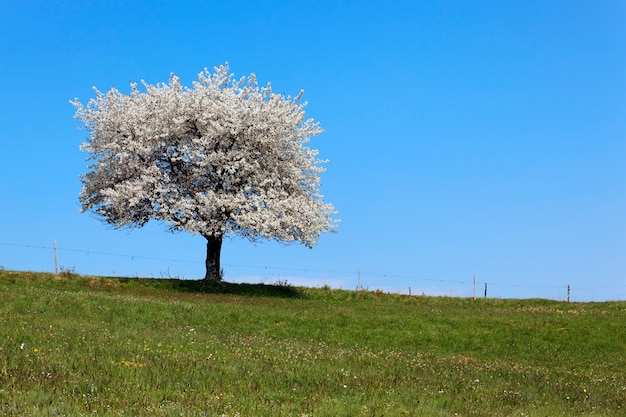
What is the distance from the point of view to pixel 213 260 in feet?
164

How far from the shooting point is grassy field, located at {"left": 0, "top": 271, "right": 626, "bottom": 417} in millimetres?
13016

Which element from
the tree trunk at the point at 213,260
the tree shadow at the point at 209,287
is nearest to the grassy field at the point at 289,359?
the tree shadow at the point at 209,287

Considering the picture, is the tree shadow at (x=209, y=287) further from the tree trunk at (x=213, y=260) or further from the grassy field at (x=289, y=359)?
the grassy field at (x=289, y=359)

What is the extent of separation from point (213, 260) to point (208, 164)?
7490mm

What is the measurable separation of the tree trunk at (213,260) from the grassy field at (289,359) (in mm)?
6206

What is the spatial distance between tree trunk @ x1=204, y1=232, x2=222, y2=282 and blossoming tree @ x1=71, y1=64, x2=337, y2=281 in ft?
0.24

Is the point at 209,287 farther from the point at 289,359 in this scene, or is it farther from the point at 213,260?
the point at 289,359

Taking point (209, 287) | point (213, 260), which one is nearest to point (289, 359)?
point (209, 287)

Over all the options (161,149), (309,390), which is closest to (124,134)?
(161,149)

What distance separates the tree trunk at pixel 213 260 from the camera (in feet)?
163

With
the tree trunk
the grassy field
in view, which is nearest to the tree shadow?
the tree trunk

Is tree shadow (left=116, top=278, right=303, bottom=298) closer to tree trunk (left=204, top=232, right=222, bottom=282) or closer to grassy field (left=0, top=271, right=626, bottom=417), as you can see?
tree trunk (left=204, top=232, right=222, bottom=282)

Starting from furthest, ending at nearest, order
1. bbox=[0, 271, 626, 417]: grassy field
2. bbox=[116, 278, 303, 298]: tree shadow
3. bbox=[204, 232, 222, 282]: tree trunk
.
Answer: bbox=[204, 232, 222, 282]: tree trunk, bbox=[116, 278, 303, 298]: tree shadow, bbox=[0, 271, 626, 417]: grassy field

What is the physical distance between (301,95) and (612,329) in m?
27.5
